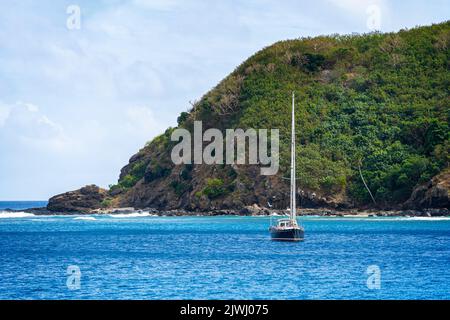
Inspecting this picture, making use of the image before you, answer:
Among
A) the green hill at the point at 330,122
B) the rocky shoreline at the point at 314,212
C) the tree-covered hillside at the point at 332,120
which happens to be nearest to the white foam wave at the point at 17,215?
the green hill at the point at 330,122

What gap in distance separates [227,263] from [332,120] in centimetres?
9696

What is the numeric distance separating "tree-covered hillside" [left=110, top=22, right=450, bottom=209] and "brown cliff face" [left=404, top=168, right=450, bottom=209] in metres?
2.83

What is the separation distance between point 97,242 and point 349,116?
3186 inches

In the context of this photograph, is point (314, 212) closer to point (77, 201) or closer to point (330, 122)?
point (330, 122)

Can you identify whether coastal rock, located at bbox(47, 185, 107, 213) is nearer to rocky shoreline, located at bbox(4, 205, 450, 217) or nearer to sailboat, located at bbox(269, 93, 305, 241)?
rocky shoreline, located at bbox(4, 205, 450, 217)

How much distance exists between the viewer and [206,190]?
144875 millimetres

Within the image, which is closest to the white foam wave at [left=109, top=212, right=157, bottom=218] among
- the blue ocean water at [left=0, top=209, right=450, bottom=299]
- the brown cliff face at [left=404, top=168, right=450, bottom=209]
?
the blue ocean water at [left=0, top=209, right=450, bottom=299]

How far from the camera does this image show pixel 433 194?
121875mm

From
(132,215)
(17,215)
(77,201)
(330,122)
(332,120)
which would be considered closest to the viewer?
(132,215)

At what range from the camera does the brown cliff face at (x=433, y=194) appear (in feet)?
397

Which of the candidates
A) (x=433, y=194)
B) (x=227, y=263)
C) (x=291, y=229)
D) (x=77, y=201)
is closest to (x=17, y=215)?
(x=77, y=201)

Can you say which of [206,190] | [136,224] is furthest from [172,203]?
[136,224]

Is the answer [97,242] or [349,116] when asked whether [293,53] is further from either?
[97,242]

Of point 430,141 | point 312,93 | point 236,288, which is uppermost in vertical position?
point 312,93
